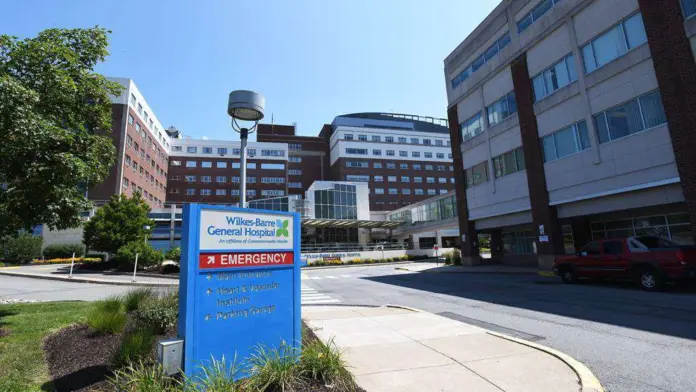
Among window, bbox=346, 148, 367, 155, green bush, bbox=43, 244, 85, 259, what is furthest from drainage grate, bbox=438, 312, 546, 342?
window, bbox=346, 148, 367, 155

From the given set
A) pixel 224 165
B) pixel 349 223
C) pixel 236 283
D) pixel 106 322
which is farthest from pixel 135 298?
pixel 224 165

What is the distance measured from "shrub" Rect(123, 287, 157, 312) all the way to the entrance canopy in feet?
151

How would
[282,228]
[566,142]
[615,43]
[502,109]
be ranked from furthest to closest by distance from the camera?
1. [502,109]
2. [566,142]
3. [615,43]
4. [282,228]

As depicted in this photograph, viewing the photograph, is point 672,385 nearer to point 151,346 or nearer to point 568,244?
point 151,346

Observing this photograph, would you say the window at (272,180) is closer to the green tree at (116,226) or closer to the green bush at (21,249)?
the green bush at (21,249)

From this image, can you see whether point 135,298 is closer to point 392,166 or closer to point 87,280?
point 87,280

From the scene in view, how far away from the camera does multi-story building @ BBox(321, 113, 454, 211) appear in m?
87.2

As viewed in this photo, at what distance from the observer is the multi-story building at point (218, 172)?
3206 inches

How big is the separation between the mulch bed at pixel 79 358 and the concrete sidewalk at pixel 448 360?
136 inches

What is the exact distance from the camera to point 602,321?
8.16m

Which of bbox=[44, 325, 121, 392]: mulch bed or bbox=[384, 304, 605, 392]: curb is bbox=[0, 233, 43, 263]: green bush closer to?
bbox=[44, 325, 121, 392]: mulch bed

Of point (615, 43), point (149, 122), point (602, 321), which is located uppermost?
point (149, 122)

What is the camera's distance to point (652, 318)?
27.1 feet

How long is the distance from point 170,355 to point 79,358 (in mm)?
2870
